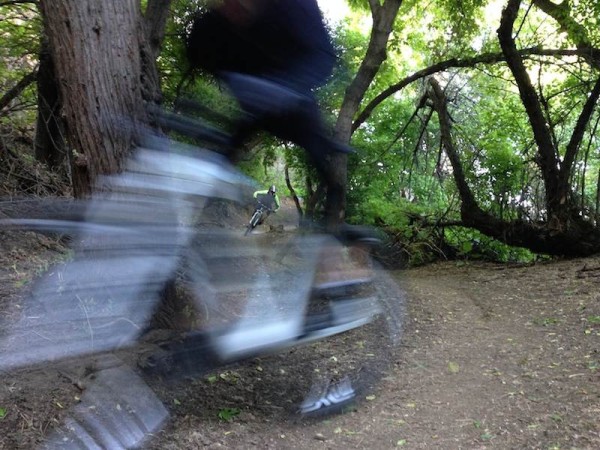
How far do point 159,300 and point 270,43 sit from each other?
1508 mm

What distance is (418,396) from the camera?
2854mm

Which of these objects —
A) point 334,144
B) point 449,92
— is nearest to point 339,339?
point 334,144

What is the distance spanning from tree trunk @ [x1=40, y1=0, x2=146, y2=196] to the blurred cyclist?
1.74ft

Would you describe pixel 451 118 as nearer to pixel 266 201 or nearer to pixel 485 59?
pixel 485 59

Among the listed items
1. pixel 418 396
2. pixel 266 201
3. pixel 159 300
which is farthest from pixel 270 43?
pixel 418 396

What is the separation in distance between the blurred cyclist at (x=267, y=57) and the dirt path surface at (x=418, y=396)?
1.37m

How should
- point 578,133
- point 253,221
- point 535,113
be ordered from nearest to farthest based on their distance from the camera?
point 253,221 < point 578,133 < point 535,113

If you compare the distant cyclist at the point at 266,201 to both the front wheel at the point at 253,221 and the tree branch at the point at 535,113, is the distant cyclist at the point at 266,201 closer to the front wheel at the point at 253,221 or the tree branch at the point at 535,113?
the front wheel at the point at 253,221

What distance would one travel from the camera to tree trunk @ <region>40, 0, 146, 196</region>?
274 cm

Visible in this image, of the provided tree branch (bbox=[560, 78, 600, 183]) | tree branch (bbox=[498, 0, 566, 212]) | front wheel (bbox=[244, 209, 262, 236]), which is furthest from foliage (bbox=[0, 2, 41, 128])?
tree branch (bbox=[560, 78, 600, 183])

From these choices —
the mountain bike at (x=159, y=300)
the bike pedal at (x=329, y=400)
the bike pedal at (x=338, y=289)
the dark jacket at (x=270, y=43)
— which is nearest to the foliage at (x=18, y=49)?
the dark jacket at (x=270, y=43)

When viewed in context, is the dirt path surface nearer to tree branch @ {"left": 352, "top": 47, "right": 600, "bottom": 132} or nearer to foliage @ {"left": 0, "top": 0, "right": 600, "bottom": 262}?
foliage @ {"left": 0, "top": 0, "right": 600, "bottom": 262}

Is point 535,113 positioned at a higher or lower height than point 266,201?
higher

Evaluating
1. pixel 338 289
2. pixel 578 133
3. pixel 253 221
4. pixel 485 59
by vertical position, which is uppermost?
pixel 485 59
